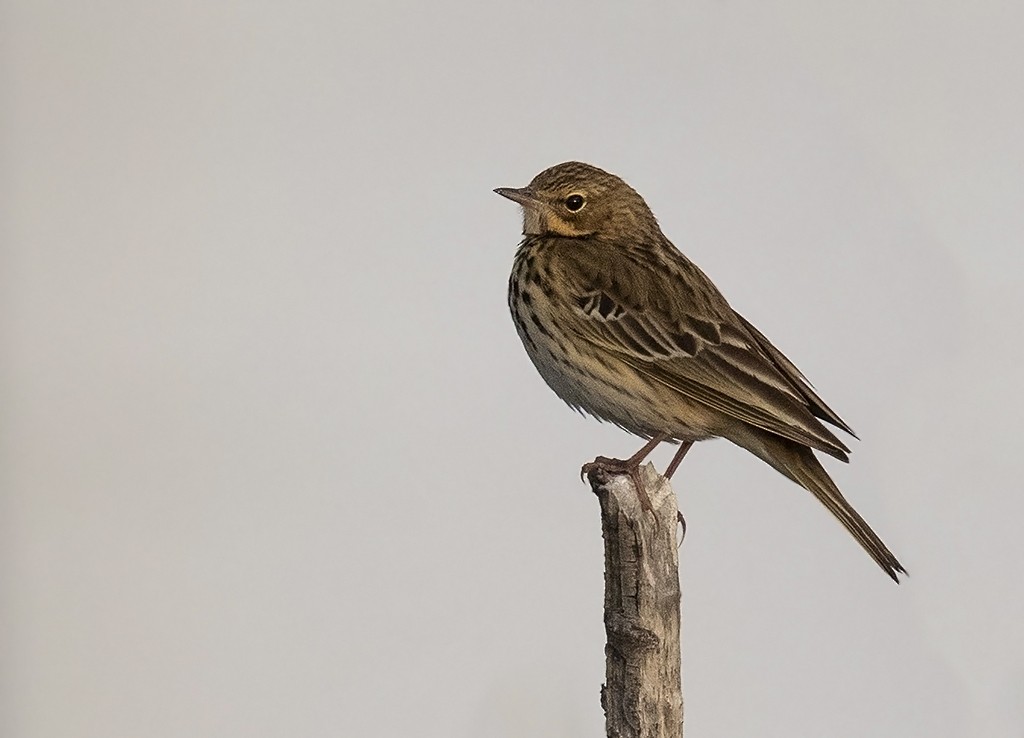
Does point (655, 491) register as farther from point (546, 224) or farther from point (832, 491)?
point (546, 224)

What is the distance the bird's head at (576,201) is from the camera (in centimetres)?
374

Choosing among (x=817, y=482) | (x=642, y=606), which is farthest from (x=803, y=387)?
(x=642, y=606)

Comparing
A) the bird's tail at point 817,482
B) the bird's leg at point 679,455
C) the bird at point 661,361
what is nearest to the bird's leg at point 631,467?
the bird at point 661,361

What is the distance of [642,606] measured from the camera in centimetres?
303

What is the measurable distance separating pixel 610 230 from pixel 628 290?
37 centimetres

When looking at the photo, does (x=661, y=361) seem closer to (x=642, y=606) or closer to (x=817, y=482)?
(x=817, y=482)

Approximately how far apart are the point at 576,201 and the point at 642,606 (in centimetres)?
131

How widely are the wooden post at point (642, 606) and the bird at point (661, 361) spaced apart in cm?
6

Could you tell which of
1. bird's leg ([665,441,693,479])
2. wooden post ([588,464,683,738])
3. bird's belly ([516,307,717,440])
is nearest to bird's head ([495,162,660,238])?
bird's belly ([516,307,717,440])

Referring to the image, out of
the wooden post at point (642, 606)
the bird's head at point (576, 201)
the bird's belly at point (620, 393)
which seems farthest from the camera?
the bird's head at point (576, 201)

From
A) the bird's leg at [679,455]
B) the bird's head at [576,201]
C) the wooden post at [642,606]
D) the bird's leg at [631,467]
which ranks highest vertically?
the bird's head at [576,201]

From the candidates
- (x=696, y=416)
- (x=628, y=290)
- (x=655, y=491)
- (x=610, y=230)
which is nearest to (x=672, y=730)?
(x=655, y=491)

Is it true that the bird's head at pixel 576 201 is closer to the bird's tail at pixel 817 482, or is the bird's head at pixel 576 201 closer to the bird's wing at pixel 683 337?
the bird's wing at pixel 683 337

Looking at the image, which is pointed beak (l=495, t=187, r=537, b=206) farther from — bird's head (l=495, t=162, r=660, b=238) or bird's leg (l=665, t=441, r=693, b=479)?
bird's leg (l=665, t=441, r=693, b=479)
